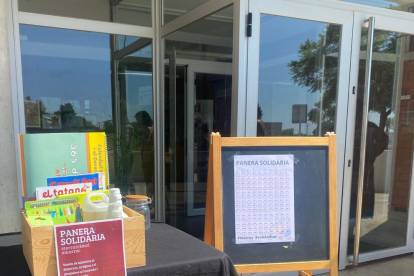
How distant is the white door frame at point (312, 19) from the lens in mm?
2180

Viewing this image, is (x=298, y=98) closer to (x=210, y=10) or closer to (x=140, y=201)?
(x=210, y=10)

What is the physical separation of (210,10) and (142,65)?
1.13 metres

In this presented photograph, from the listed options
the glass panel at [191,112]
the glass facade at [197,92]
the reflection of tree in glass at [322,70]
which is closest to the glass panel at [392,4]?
the glass facade at [197,92]

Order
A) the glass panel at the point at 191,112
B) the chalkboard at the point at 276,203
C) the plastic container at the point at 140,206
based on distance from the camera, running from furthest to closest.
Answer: the glass panel at the point at 191,112 < the chalkboard at the point at 276,203 < the plastic container at the point at 140,206

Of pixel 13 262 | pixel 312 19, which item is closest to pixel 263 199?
pixel 13 262

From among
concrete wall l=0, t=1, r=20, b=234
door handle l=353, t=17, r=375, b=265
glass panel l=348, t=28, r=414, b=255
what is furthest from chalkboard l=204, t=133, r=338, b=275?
concrete wall l=0, t=1, r=20, b=234

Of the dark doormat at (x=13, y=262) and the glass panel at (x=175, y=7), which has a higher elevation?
the glass panel at (x=175, y=7)

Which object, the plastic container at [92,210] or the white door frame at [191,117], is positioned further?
the white door frame at [191,117]

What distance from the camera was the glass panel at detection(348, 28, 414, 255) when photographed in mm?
2832

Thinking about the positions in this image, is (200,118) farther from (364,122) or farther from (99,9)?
(364,122)

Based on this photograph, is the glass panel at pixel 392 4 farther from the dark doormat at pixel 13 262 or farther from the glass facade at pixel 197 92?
the dark doormat at pixel 13 262

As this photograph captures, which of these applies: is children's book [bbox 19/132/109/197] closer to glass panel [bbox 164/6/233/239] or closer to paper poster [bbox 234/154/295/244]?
paper poster [bbox 234/154/295/244]

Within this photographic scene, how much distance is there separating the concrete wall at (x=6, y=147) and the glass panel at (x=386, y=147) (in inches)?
114

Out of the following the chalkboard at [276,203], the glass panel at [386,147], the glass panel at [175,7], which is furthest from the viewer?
the glass panel at [386,147]
